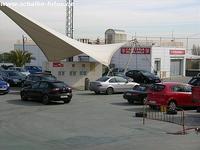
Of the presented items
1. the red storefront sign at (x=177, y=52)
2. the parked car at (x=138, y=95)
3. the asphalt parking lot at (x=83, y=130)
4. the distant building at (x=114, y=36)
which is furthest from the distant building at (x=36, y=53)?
the asphalt parking lot at (x=83, y=130)

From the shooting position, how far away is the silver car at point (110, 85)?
34.4 meters

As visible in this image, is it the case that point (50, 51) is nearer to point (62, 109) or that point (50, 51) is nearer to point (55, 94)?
point (55, 94)

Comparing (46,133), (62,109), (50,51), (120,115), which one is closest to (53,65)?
(50,51)

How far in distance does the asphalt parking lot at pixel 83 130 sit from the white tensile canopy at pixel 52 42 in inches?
490

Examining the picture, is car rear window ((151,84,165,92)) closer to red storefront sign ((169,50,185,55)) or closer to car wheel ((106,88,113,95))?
car wheel ((106,88,113,95))

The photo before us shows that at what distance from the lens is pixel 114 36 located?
75.6 m

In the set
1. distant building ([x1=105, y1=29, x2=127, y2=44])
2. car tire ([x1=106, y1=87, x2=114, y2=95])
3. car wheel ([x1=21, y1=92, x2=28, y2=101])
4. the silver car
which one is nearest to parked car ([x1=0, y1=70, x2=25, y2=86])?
the silver car

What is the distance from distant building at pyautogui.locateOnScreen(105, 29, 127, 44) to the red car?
50.8 m

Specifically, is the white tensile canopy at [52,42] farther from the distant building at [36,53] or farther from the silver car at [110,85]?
the distant building at [36,53]

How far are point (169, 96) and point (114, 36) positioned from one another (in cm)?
5246

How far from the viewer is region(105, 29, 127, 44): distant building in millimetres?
75438

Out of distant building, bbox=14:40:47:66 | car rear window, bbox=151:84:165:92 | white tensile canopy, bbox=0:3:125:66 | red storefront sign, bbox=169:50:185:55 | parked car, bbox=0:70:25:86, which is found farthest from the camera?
distant building, bbox=14:40:47:66

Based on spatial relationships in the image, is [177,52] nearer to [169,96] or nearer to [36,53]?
[36,53]

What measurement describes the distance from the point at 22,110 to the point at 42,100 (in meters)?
3.97
